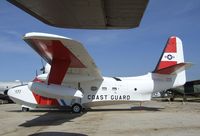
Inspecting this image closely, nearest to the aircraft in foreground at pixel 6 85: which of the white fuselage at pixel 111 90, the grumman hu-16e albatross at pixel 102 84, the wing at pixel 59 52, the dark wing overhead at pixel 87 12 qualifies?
the grumman hu-16e albatross at pixel 102 84

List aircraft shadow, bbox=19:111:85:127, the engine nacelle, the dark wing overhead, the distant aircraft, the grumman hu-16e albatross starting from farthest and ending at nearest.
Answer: the distant aircraft < the grumman hu-16e albatross < the engine nacelle < aircraft shadow, bbox=19:111:85:127 < the dark wing overhead

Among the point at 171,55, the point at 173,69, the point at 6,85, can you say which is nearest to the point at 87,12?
the point at 173,69

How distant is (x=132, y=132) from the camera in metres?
9.64

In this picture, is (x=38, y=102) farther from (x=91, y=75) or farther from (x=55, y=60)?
(x=55, y=60)

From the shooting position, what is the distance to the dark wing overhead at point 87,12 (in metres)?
3.45

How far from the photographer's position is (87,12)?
374 centimetres

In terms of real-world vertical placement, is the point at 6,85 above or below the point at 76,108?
above

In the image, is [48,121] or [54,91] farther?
[48,121]

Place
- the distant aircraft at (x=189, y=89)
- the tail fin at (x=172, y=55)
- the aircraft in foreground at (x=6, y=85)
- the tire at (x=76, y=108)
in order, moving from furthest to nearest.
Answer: the distant aircraft at (x=189, y=89)
the aircraft in foreground at (x=6, y=85)
the tail fin at (x=172, y=55)
the tire at (x=76, y=108)

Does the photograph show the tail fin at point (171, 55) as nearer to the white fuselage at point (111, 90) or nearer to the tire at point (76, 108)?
the white fuselage at point (111, 90)

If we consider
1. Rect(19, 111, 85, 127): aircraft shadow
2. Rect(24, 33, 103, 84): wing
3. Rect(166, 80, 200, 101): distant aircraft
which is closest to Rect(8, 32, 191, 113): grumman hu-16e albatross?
Rect(24, 33, 103, 84): wing

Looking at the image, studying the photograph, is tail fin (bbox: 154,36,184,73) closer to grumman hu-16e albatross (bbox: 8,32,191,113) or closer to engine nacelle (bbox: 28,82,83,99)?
grumman hu-16e albatross (bbox: 8,32,191,113)

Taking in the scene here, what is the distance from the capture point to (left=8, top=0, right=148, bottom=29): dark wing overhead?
3.45 m

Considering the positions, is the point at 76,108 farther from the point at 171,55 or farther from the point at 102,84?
the point at 171,55
